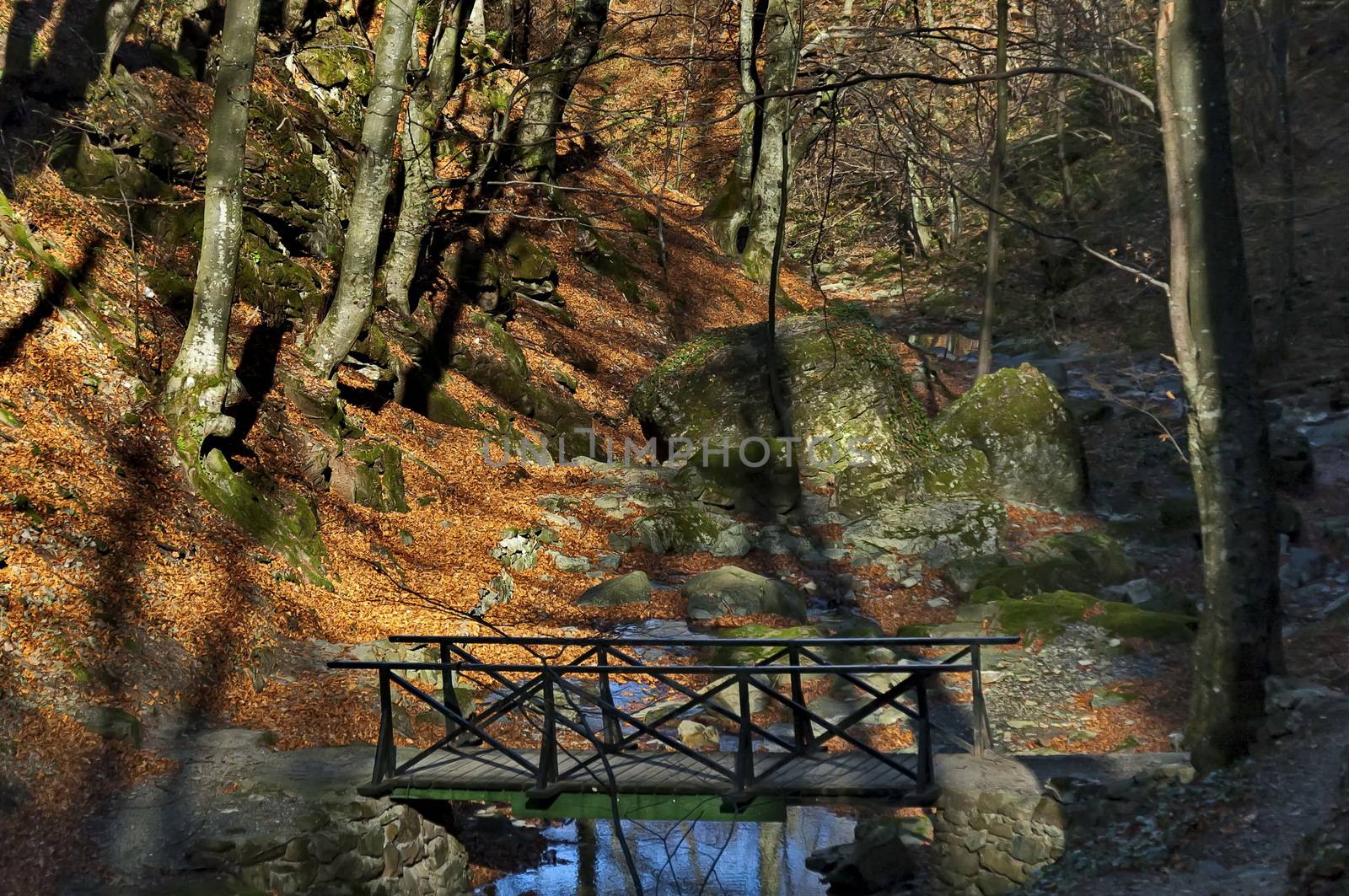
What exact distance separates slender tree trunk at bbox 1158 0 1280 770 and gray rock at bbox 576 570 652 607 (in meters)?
6.41

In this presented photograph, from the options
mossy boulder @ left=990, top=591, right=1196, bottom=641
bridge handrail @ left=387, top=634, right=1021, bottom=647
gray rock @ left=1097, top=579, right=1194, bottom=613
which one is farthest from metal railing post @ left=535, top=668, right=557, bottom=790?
gray rock @ left=1097, top=579, right=1194, bottom=613

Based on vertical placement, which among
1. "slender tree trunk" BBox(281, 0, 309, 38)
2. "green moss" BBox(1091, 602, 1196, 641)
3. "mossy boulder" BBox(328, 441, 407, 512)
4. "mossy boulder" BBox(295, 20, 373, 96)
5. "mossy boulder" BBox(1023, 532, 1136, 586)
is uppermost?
"slender tree trunk" BBox(281, 0, 309, 38)

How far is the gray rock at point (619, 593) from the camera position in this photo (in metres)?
11.6

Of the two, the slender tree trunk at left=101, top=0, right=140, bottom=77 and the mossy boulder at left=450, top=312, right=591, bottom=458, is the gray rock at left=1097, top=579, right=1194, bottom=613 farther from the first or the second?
the slender tree trunk at left=101, top=0, right=140, bottom=77

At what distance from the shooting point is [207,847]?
606 cm

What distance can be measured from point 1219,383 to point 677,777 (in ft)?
13.9

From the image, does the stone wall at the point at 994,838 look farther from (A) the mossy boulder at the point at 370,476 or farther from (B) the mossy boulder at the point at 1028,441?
(B) the mossy boulder at the point at 1028,441

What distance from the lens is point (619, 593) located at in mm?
11688

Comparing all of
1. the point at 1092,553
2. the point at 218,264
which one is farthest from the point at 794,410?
the point at 218,264

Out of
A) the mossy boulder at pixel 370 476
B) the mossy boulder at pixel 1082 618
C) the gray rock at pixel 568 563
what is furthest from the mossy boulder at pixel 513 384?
the mossy boulder at pixel 1082 618

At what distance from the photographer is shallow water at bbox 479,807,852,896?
Answer: 26.0 feet

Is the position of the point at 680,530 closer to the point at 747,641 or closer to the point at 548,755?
the point at 747,641

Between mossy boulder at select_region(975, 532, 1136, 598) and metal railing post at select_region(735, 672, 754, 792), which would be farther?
mossy boulder at select_region(975, 532, 1136, 598)

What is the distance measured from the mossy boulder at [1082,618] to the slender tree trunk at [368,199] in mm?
8408
